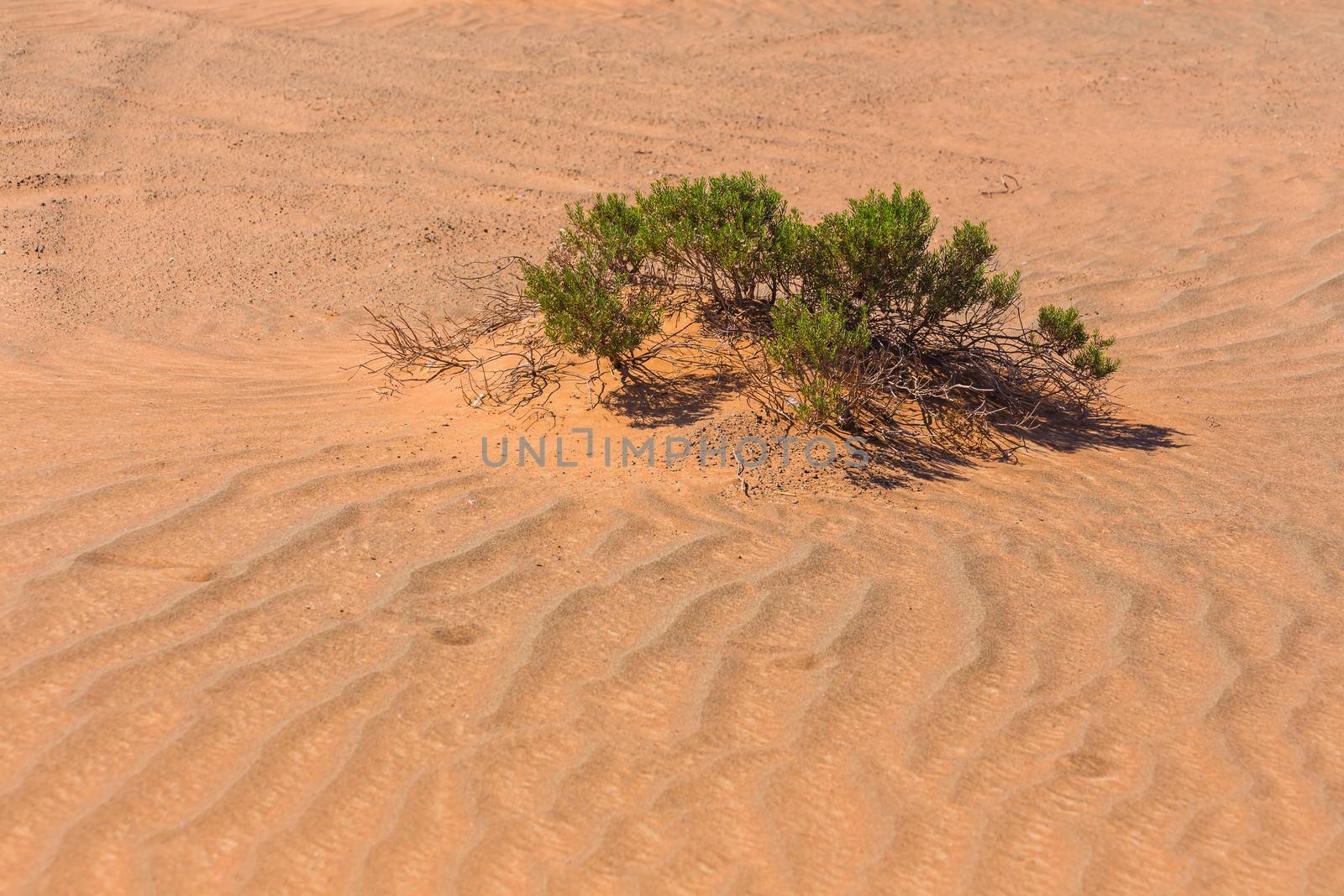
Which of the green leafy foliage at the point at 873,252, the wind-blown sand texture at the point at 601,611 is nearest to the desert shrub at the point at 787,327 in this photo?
the green leafy foliage at the point at 873,252

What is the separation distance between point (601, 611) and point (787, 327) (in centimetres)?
153

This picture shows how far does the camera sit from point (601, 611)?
3225 mm

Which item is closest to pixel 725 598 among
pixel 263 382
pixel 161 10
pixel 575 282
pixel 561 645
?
pixel 561 645

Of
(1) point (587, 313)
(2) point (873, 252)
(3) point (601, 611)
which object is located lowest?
(3) point (601, 611)

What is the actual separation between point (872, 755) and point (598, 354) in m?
2.14

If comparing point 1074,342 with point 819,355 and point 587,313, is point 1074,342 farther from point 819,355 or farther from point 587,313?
point 587,313

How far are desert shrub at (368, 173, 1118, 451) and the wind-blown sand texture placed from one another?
35cm

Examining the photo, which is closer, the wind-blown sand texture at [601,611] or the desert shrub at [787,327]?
the wind-blown sand texture at [601,611]

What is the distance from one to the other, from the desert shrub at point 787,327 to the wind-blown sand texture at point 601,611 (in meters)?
0.35

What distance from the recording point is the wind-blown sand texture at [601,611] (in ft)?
8.14

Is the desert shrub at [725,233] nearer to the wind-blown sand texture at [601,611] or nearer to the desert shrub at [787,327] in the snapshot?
the desert shrub at [787,327]

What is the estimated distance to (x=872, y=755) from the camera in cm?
277

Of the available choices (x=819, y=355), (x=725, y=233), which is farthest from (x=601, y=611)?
(x=725, y=233)

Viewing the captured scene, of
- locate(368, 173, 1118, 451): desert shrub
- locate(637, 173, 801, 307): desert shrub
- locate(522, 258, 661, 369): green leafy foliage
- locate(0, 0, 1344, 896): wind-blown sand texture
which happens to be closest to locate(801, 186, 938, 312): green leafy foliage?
locate(368, 173, 1118, 451): desert shrub
